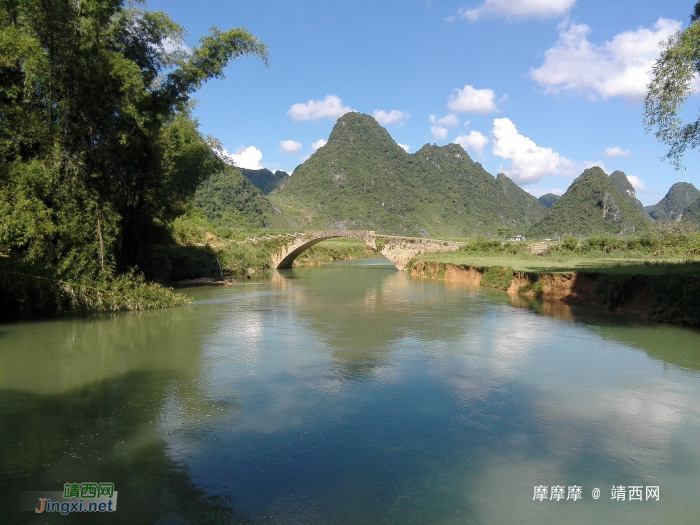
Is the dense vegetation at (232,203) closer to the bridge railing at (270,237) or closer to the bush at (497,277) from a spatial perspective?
the bridge railing at (270,237)

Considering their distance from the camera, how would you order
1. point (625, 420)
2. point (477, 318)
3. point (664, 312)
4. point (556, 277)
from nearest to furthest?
point (625, 420)
point (664, 312)
point (477, 318)
point (556, 277)

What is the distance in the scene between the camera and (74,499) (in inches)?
167

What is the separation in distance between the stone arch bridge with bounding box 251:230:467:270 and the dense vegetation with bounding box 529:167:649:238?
3078 cm

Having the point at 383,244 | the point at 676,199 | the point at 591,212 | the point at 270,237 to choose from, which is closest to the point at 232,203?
the point at 270,237

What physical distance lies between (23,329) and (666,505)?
1226 cm

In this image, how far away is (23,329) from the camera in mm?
11109

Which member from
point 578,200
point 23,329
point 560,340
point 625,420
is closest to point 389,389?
point 625,420

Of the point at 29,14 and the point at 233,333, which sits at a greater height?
the point at 29,14

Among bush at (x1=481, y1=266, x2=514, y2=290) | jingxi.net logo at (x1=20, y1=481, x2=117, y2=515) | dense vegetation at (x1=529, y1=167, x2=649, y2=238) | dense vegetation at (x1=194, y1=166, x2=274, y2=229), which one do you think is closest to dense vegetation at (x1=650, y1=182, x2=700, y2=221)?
dense vegetation at (x1=529, y1=167, x2=649, y2=238)

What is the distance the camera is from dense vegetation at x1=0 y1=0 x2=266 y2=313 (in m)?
11.3

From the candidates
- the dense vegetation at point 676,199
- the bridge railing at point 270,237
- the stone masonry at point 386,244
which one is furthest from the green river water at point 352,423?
the dense vegetation at point 676,199

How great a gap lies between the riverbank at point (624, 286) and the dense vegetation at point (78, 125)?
42.1 ft

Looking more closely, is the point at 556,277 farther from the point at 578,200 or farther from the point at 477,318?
the point at 578,200

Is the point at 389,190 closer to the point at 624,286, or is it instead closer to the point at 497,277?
the point at 497,277
